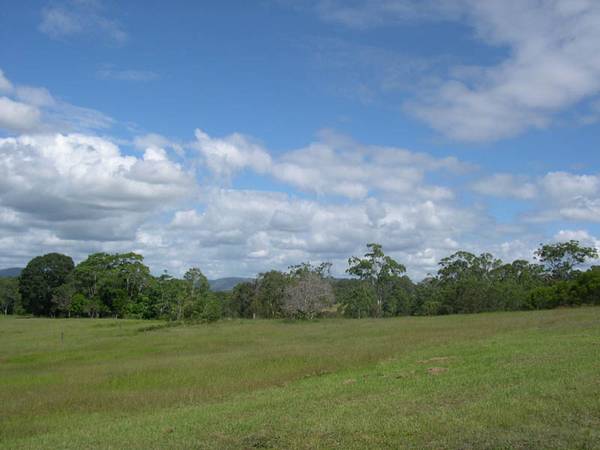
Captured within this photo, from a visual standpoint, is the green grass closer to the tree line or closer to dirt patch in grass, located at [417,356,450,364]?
dirt patch in grass, located at [417,356,450,364]

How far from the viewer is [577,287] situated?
62.0 metres

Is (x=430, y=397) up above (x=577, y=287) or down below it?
below

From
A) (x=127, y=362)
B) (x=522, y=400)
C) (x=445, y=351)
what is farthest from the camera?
(x=127, y=362)

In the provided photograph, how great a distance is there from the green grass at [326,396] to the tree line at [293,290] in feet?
134

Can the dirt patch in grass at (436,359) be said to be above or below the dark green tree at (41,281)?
below

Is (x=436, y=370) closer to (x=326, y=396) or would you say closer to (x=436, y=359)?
(x=436, y=359)

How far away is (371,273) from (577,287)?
36299 millimetres

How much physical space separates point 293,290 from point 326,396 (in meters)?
62.9

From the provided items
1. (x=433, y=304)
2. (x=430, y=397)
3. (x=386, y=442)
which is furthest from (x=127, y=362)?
(x=433, y=304)

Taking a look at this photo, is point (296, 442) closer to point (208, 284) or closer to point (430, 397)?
point (430, 397)

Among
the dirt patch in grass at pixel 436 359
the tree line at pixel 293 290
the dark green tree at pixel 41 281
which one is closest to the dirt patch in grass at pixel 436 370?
the dirt patch in grass at pixel 436 359

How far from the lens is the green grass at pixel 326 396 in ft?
36.2

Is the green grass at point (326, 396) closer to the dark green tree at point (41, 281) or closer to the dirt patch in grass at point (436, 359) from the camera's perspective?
the dirt patch in grass at point (436, 359)

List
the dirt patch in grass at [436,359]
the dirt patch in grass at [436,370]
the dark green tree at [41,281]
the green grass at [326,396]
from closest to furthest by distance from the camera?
the green grass at [326,396] < the dirt patch in grass at [436,370] < the dirt patch in grass at [436,359] < the dark green tree at [41,281]
